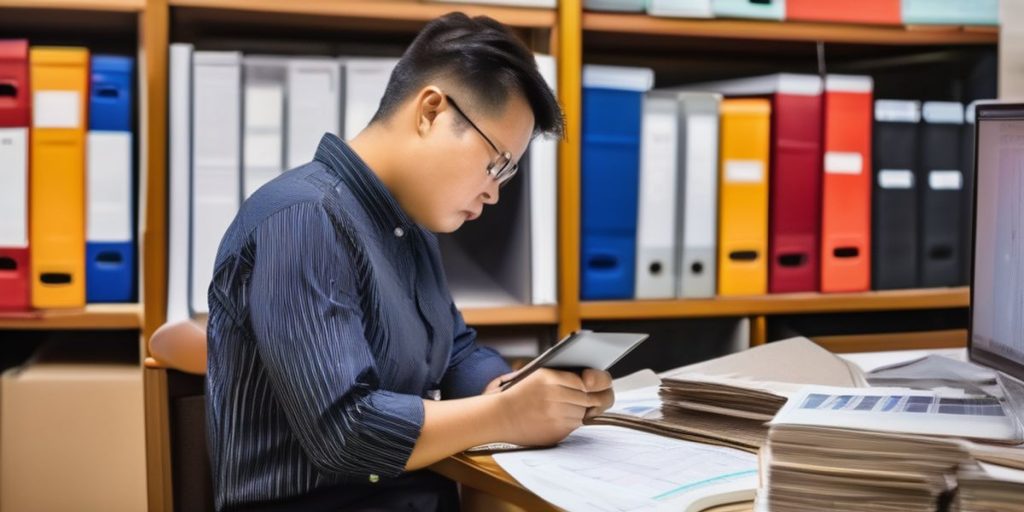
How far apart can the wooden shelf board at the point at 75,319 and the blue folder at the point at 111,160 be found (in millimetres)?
43

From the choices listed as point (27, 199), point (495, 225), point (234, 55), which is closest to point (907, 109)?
point (495, 225)

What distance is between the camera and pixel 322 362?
0.92 m

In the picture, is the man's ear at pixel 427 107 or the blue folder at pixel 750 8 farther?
the blue folder at pixel 750 8

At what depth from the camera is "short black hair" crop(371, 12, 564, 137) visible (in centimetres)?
111

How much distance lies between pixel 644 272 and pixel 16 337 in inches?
46.9

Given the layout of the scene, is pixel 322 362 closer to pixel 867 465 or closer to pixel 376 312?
pixel 376 312

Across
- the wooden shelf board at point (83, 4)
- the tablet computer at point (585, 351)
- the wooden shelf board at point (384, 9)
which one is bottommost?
the tablet computer at point (585, 351)

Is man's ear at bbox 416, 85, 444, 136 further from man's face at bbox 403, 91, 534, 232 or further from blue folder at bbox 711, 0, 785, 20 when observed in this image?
blue folder at bbox 711, 0, 785, 20

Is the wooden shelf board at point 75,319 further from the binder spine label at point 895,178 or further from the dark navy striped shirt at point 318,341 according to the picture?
the binder spine label at point 895,178

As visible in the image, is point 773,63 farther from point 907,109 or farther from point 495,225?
point 495,225

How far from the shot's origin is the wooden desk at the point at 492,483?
825mm

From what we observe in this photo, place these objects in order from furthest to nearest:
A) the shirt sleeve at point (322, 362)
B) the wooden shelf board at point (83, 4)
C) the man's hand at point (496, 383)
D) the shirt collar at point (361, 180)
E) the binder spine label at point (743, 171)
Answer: the binder spine label at point (743, 171) → the wooden shelf board at point (83, 4) → the man's hand at point (496, 383) → the shirt collar at point (361, 180) → the shirt sleeve at point (322, 362)

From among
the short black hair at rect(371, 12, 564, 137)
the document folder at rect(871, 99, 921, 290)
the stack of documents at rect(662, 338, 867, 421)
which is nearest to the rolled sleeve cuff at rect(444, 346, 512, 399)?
the stack of documents at rect(662, 338, 867, 421)

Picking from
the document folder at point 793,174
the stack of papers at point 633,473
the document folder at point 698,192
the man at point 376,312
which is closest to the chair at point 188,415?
the man at point 376,312
